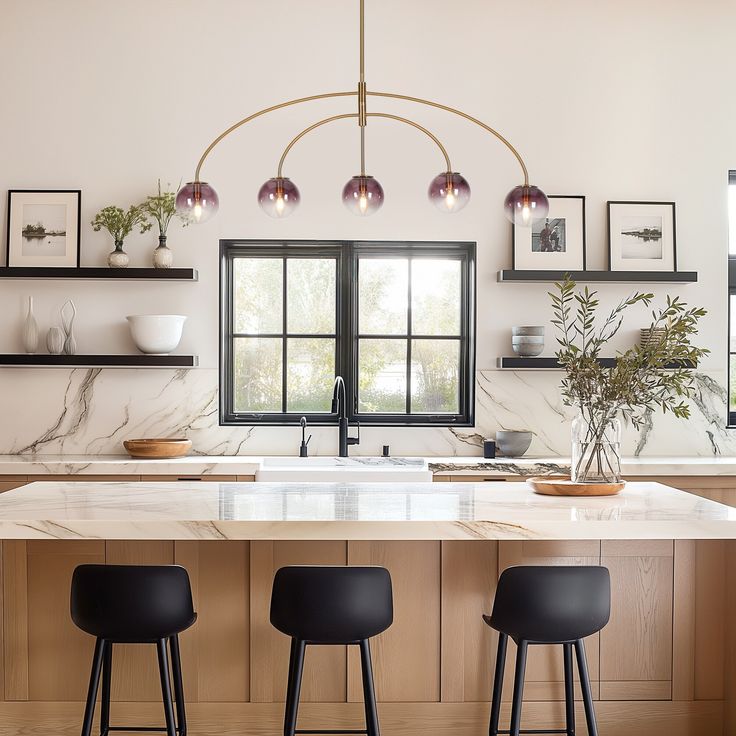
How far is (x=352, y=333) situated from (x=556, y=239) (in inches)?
49.1

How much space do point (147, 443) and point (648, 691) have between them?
255 cm

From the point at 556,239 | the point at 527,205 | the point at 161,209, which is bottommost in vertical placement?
the point at 527,205

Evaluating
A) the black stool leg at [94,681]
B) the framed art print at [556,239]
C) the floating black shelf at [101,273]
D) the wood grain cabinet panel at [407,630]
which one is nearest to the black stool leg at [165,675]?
the black stool leg at [94,681]

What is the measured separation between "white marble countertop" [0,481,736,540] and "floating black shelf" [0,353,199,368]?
5.28ft

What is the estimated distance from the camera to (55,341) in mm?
4312

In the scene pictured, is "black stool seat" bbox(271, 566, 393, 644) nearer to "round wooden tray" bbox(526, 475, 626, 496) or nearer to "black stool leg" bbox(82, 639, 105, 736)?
"black stool leg" bbox(82, 639, 105, 736)

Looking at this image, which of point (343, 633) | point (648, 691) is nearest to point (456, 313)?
point (648, 691)

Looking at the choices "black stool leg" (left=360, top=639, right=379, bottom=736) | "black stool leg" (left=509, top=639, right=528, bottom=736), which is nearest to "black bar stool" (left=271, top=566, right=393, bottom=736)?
"black stool leg" (left=360, top=639, right=379, bottom=736)

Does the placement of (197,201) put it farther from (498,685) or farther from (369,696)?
(498,685)

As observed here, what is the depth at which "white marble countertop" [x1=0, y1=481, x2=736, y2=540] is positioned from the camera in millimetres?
2227

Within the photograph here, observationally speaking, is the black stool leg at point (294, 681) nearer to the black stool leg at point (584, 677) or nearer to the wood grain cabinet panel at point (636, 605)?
the black stool leg at point (584, 677)

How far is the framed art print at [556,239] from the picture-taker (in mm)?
4484

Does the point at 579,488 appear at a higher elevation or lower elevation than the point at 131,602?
higher

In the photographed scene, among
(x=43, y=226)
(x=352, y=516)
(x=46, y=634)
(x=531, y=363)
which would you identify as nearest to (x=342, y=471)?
(x=531, y=363)
